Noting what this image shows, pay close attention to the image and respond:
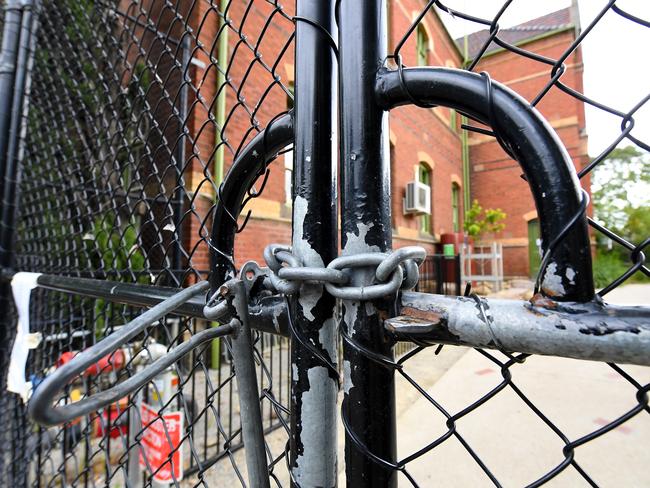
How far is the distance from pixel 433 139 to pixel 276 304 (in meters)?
9.68

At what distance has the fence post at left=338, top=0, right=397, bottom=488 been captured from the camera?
42 cm

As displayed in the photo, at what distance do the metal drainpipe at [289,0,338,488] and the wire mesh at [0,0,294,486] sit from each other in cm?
9

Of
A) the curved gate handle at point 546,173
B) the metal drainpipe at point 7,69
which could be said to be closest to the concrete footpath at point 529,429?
the curved gate handle at point 546,173

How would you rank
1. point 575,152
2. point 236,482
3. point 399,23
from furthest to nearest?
point 575,152
point 399,23
point 236,482

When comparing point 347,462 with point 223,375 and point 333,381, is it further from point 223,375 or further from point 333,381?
point 223,375

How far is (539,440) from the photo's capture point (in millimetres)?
2051

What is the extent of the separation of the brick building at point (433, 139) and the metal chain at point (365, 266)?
3.58m

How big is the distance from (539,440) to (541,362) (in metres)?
1.83

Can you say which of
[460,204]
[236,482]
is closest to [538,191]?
[236,482]

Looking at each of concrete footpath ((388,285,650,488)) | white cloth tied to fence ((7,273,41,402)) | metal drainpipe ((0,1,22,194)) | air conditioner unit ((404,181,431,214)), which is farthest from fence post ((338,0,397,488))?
air conditioner unit ((404,181,431,214))

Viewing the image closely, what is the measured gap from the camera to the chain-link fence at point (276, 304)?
37 cm

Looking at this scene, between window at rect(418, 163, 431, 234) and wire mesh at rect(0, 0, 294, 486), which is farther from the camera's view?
window at rect(418, 163, 431, 234)

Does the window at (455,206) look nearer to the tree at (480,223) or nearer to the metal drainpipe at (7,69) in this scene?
the tree at (480,223)

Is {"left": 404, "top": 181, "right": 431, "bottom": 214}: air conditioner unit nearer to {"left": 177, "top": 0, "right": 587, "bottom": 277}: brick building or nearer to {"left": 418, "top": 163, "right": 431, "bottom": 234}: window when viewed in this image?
{"left": 177, "top": 0, "right": 587, "bottom": 277}: brick building
